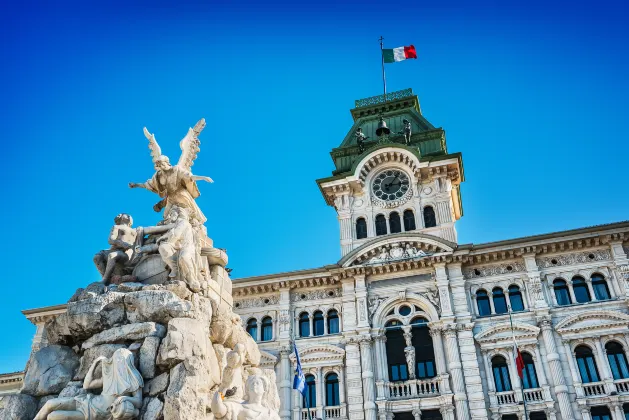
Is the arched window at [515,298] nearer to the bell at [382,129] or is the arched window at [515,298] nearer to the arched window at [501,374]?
the arched window at [501,374]

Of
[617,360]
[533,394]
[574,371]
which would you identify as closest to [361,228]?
[533,394]

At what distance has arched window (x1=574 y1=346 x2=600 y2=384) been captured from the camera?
2606 centimetres

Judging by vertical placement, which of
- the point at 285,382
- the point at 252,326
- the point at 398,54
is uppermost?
the point at 398,54

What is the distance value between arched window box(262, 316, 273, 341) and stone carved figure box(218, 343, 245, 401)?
75.5ft

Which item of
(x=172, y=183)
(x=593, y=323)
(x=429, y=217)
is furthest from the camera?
(x=429, y=217)

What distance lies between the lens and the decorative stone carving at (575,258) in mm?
28562

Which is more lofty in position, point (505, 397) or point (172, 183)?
point (172, 183)

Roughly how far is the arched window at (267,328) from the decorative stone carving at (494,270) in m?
11.4

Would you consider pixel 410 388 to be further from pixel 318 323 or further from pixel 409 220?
pixel 409 220

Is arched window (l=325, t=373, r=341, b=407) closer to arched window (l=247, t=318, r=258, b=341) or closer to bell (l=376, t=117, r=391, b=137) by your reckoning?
arched window (l=247, t=318, r=258, b=341)

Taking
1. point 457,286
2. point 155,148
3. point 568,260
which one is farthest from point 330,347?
point 155,148

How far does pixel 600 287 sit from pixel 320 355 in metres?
15.0

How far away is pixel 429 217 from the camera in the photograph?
111ft

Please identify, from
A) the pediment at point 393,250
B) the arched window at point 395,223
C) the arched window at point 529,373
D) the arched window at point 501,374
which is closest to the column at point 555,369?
the arched window at point 529,373
